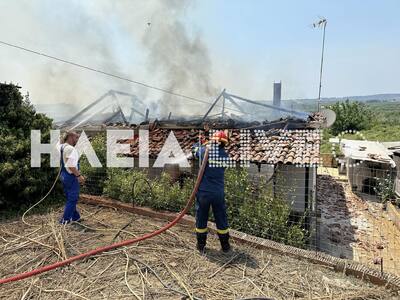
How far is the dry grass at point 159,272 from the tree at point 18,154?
144 cm

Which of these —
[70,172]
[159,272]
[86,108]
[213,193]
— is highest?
[86,108]

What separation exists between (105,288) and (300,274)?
2.33 m

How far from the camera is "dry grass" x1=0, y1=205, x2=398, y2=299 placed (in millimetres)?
3391

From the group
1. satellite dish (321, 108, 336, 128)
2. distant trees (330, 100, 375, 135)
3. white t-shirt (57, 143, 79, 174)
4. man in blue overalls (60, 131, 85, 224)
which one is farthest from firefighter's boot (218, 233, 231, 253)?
distant trees (330, 100, 375, 135)

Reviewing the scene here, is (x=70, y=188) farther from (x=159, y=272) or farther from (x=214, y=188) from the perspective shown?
(x=214, y=188)

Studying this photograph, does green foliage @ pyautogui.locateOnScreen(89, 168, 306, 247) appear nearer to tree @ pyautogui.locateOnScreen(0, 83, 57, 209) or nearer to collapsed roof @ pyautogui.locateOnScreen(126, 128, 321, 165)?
collapsed roof @ pyautogui.locateOnScreen(126, 128, 321, 165)

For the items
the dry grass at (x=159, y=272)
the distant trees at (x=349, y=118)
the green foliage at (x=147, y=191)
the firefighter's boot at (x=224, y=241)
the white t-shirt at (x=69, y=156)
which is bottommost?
the dry grass at (x=159, y=272)

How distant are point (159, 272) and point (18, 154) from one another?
14.6 ft

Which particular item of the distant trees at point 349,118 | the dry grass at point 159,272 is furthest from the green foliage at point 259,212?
the distant trees at point 349,118

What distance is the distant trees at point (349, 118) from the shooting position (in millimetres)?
29688

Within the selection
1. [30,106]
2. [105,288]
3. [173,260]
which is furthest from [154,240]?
[30,106]

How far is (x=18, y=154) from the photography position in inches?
253

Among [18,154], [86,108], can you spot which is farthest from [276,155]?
[86,108]

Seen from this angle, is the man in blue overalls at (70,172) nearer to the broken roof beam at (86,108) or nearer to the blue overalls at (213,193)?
the blue overalls at (213,193)
